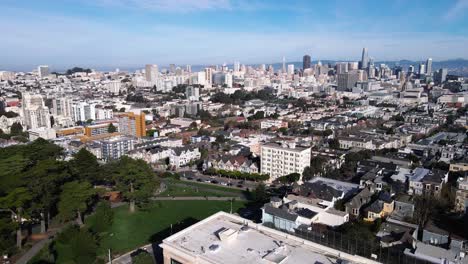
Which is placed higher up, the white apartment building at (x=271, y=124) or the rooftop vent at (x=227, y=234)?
the rooftop vent at (x=227, y=234)

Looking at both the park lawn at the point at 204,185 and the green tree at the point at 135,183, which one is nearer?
the green tree at the point at 135,183

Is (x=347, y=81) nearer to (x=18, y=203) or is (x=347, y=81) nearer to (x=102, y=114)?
(x=102, y=114)

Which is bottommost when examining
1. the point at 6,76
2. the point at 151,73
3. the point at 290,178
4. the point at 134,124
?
the point at 290,178

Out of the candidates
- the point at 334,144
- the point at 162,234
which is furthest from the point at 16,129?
the point at 334,144

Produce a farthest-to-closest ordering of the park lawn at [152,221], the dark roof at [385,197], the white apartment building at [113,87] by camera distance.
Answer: the white apartment building at [113,87] → the dark roof at [385,197] → the park lawn at [152,221]

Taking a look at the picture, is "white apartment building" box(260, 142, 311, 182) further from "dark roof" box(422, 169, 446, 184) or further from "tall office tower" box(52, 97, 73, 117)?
"tall office tower" box(52, 97, 73, 117)

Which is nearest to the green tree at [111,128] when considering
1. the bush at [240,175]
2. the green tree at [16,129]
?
the green tree at [16,129]

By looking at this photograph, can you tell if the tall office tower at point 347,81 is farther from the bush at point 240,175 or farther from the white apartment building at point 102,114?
the bush at point 240,175
